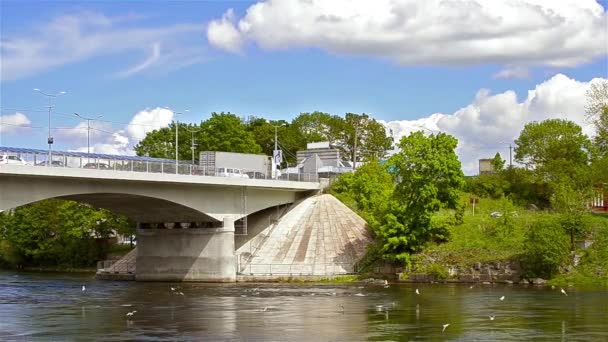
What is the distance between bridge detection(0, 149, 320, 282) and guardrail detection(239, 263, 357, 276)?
2.74 m

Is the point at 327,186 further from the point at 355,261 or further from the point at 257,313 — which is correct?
the point at 257,313

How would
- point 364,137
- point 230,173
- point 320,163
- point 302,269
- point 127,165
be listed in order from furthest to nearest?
point 364,137
point 320,163
point 230,173
point 302,269
point 127,165

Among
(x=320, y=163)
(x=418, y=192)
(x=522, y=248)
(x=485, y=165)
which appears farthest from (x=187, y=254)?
(x=485, y=165)

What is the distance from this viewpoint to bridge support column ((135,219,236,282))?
4001 inches

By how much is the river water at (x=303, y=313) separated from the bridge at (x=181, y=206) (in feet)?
24.6

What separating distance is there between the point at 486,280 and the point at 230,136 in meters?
72.9

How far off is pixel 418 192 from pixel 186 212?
23.6 metres

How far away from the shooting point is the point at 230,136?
15938 centimetres

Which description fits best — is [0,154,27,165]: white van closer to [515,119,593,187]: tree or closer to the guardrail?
the guardrail

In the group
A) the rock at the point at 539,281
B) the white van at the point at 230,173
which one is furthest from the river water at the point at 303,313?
the white van at the point at 230,173

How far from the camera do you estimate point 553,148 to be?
13250 centimetres

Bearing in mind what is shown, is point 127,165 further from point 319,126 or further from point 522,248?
point 319,126

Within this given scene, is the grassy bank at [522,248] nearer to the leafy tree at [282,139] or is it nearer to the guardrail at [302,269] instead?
the guardrail at [302,269]

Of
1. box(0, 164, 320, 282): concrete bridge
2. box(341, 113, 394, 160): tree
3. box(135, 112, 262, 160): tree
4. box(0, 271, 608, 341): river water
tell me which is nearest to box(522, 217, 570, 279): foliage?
box(0, 271, 608, 341): river water
